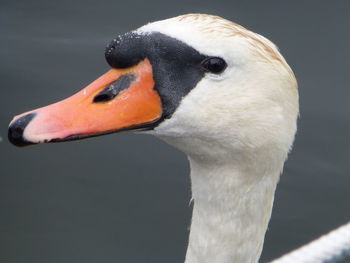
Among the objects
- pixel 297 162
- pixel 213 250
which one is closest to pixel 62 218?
pixel 297 162

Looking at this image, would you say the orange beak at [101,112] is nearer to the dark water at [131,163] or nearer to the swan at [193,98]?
the swan at [193,98]

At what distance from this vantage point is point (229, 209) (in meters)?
3.09

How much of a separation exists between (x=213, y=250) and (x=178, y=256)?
6.69ft


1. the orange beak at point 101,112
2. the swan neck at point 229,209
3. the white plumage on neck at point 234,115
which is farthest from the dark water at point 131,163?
the orange beak at point 101,112

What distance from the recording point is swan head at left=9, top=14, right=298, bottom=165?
276 centimetres

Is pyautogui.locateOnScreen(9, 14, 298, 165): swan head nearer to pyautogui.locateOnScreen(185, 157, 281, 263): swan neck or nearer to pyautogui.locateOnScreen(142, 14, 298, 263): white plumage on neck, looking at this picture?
pyautogui.locateOnScreen(142, 14, 298, 263): white plumage on neck

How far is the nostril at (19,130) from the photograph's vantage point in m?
2.72

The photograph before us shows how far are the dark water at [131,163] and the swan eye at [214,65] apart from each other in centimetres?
261

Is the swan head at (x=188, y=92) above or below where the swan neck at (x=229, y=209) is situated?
above

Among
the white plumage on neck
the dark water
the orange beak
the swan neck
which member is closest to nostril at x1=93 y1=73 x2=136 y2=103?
the orange beak

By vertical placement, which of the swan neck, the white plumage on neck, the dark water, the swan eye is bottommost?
the dark water

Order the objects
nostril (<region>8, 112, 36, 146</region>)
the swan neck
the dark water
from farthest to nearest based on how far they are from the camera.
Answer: the dark water < the swan neck < nostril (<region>8, 112, 36, 146</region>)

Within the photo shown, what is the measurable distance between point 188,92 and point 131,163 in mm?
2789

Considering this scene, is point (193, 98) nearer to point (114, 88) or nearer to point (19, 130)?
point (114, 88)
